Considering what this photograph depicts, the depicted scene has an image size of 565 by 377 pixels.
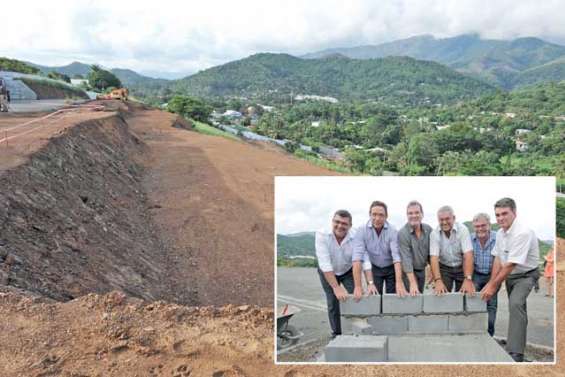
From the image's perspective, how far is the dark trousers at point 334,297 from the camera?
286 centimetres

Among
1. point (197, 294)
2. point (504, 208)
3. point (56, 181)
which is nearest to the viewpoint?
point (504, 208)

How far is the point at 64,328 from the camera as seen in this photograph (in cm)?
410

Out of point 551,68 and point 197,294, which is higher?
point 551,68

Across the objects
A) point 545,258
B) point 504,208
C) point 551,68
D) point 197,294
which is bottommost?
point 197,294

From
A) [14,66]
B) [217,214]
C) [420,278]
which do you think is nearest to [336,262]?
[420,278]

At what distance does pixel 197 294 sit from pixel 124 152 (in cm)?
1002

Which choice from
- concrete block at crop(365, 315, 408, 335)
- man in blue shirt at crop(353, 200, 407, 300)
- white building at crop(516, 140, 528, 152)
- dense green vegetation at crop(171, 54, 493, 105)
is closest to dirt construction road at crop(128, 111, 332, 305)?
man in blue shirt at crop(353, 200, 407, 300)

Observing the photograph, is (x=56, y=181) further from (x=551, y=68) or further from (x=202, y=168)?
(x=551, y=68)

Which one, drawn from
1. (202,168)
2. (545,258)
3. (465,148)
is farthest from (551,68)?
(545,258)

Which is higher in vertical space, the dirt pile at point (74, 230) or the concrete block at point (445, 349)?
the concrete block at point (445, 349)

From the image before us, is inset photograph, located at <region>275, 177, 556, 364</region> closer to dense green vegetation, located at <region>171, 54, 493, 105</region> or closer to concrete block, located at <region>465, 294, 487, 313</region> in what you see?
concrete block, located at <region>465, 294, 487, 313</region>

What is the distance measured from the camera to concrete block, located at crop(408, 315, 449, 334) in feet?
8.95

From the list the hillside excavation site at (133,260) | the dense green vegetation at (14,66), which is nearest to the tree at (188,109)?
the dense green vegetation at (14,66)

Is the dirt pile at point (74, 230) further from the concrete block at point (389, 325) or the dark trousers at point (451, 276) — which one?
the dark trousers at point (451, 276)
